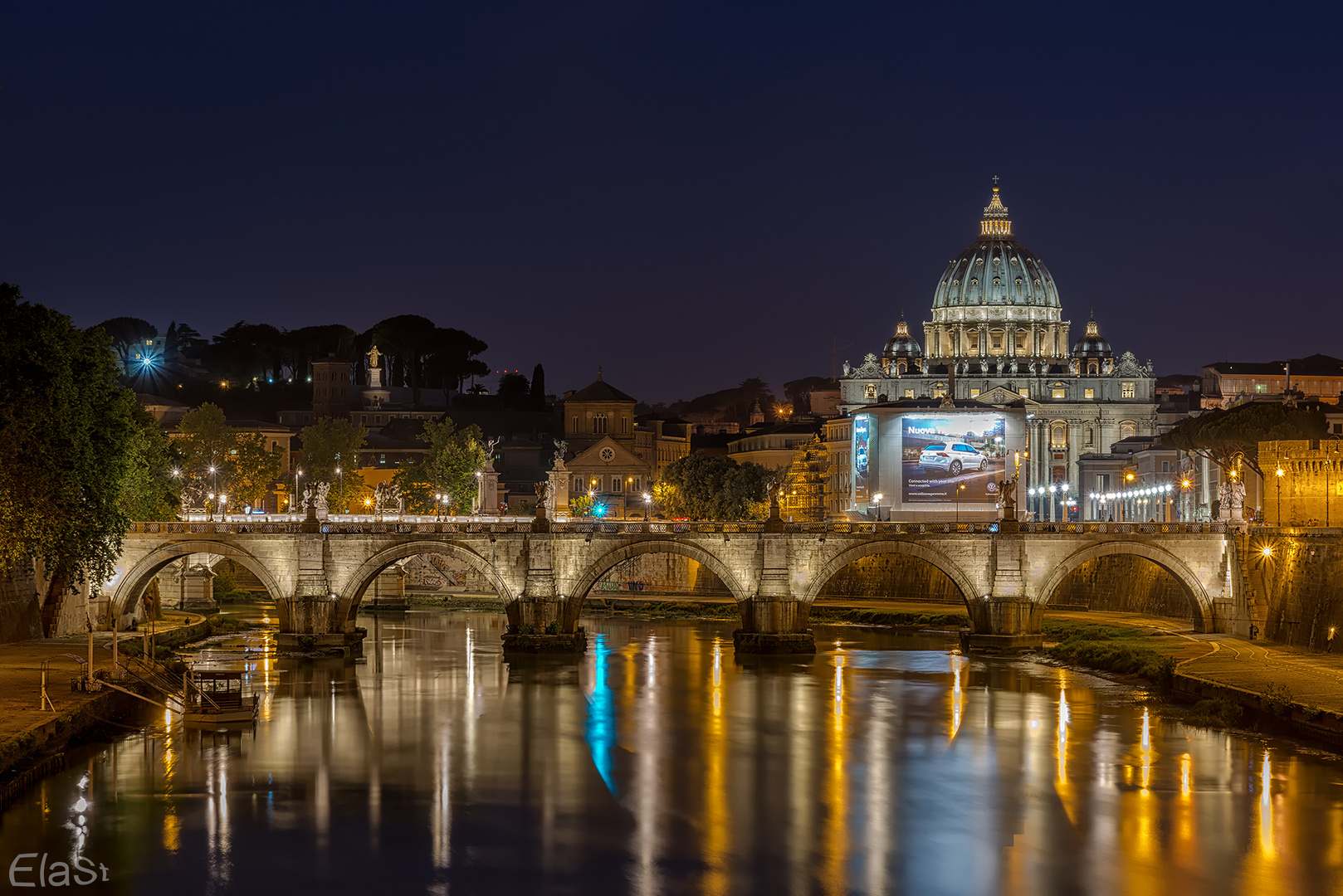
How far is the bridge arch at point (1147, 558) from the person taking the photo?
59.8 metres

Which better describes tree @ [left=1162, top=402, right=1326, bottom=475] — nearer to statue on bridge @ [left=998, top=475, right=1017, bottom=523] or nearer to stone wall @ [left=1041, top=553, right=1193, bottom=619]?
stone wall @ [left=1041, top=553, right=1193, bottom=619]

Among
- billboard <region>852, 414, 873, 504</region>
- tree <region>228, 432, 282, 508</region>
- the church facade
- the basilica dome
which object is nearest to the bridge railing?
tree <region>228, 432, 282, 508</region>

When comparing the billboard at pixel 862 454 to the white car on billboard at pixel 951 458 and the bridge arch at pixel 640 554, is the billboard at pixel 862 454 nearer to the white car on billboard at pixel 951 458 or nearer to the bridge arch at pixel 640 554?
the white car on billboard at pixel 951 458

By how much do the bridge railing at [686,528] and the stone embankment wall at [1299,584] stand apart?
2741 mm

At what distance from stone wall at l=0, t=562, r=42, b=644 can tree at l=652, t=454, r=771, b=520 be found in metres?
60.6

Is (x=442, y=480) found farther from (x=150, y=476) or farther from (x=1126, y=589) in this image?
(x=1126, y=589)

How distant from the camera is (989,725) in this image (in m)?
46.3

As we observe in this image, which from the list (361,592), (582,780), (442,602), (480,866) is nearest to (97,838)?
(480,866)

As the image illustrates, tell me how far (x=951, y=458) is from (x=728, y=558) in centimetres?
5654

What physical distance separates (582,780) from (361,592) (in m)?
24.0

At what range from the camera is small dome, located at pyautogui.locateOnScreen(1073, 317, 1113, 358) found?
590 ft

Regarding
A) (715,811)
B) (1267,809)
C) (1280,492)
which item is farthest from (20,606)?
(1280,492)

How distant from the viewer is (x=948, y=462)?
11406cm

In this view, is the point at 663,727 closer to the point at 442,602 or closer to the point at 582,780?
the point at 582,780
